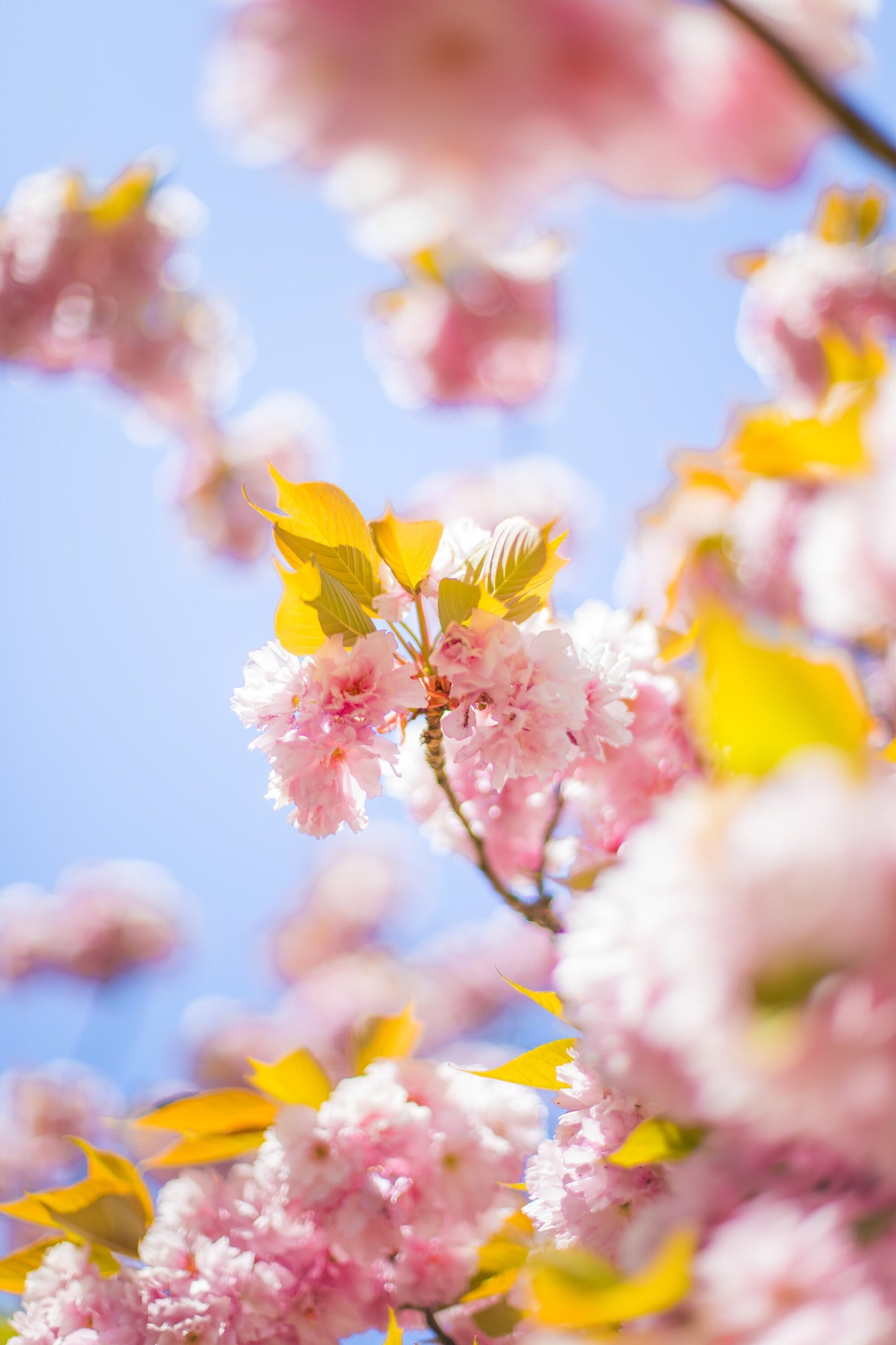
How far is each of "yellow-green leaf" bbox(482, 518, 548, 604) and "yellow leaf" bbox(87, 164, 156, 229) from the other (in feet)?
7.42

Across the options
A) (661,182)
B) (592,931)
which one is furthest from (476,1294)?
(661,182)

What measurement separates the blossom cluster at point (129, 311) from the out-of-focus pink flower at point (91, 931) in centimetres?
267

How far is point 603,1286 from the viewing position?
0.39 m

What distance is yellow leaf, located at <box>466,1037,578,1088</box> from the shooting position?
78 centimetres

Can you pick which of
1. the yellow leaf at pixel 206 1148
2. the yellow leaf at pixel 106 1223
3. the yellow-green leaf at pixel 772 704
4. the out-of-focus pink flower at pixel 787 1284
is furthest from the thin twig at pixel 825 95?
the yellow leaf at pixel 106 1223

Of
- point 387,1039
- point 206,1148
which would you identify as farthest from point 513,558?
point 206,1148

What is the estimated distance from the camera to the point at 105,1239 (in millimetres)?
952

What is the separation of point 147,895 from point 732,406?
513 centimetres

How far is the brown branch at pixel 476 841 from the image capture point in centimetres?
86

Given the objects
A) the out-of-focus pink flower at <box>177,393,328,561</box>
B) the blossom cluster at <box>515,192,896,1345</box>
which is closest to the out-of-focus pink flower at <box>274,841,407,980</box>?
the out-of-focus pink flower at <box>177,393,328,561</box>

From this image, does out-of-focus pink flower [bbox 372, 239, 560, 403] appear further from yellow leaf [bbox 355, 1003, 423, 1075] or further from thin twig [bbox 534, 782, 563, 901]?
yellow leaf [bbox 355, 1003, 423, 1075]

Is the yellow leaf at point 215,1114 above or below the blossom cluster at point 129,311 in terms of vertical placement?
below

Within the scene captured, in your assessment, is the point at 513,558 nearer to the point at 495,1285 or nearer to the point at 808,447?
the point at 808,447

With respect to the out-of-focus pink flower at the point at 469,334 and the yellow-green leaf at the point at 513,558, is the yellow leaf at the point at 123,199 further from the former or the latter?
the yellow-green leaf at the point at 513,558
